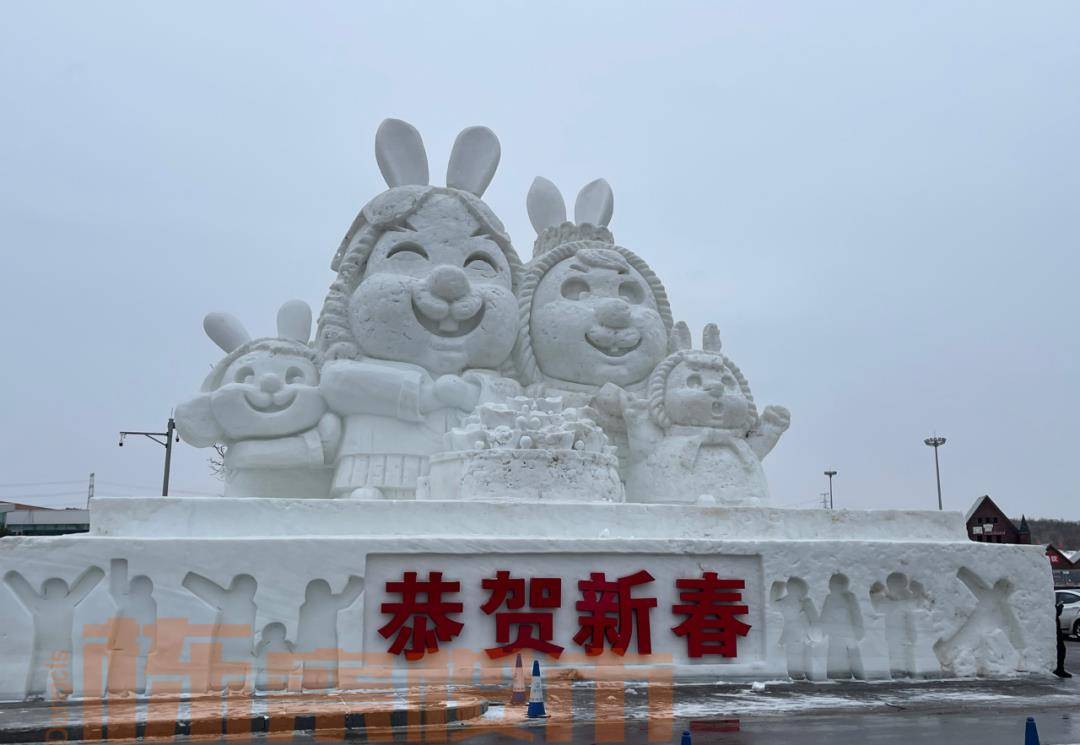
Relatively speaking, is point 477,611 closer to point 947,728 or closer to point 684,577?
point 684,577

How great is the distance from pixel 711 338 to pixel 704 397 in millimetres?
1190

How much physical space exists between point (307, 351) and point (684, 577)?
519 cm

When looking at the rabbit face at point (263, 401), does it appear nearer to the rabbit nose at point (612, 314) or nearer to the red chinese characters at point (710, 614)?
the rabbit nose at point (612, 314)

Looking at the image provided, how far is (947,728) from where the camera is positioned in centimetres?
727

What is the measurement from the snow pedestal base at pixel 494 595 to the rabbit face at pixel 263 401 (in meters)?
2.05

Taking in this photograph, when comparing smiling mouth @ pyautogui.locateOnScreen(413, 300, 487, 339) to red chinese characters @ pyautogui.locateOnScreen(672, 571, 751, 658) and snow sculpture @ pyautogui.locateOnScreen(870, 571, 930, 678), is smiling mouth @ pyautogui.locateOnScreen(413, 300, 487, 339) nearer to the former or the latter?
red chinese characters @ pyautogui.locateOnScreen(672, 571, 751, 658)

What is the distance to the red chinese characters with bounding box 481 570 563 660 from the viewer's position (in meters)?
9.00

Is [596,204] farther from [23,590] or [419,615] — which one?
[23,590]

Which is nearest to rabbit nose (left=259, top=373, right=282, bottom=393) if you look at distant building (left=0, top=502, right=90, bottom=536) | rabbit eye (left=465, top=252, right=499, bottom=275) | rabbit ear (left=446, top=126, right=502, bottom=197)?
rabbit eye (left=465, top=252, right=499, bottom=275)

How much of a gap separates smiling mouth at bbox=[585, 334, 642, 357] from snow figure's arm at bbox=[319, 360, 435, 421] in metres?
2.37

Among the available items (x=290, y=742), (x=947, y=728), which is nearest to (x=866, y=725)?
(x=947, y=728)

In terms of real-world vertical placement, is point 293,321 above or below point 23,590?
above

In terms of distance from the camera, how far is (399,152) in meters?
12.7

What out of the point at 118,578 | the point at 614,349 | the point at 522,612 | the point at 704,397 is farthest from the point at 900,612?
the point at 118,578
